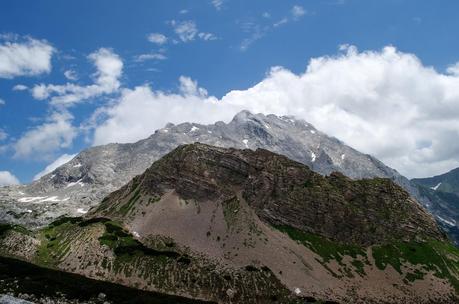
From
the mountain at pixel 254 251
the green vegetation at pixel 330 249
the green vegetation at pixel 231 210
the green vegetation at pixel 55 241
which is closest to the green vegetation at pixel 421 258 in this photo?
the mountain at pixel 254 251

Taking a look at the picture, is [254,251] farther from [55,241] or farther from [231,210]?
[55,241]

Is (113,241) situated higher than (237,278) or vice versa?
(113,241)

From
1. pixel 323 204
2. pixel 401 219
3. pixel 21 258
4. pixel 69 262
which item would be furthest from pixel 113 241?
pixel 401 219

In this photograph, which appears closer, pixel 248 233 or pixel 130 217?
pixel 248 233

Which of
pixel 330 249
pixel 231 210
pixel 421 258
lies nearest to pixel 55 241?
pixel 231 210

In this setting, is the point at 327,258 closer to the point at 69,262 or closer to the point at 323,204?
the point at 323,204

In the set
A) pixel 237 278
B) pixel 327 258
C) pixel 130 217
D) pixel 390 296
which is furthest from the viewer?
pixel 130 217

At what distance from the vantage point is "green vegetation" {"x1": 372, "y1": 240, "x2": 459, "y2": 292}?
172 m

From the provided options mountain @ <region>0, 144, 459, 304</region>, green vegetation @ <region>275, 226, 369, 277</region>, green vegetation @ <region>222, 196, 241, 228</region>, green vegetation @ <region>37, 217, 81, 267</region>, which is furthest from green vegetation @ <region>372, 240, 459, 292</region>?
green vegetation @ <region>37, 217, 81, 267</region>

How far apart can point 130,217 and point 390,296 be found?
334 ft

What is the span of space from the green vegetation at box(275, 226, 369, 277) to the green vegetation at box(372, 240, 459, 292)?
6527 millimetres

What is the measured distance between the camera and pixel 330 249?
179 m

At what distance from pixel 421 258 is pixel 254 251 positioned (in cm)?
6763

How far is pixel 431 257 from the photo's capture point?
18250 cm
